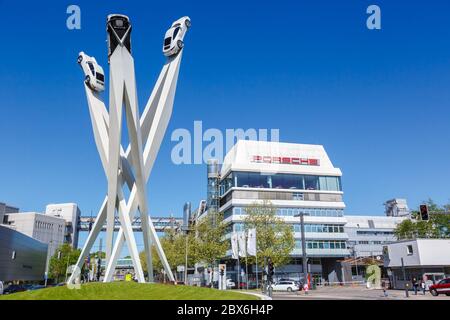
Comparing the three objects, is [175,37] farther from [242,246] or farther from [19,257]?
[19,257]

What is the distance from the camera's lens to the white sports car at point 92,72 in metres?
31.2

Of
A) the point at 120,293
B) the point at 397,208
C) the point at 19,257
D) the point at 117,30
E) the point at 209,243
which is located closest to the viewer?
the point at 120,293

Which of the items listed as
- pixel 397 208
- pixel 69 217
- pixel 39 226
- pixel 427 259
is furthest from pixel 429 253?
pixel 69 217

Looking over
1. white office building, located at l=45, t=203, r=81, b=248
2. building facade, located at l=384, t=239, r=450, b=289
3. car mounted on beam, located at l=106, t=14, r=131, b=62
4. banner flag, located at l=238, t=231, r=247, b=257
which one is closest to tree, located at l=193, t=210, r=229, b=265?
banner flag, located at l=238, t=231, r=247, b=257

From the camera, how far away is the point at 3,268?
243ft

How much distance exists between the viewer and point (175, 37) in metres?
32.0

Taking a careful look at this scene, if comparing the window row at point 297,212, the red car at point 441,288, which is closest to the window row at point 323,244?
the window row at point 297,212

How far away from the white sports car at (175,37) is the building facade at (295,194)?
43712 millimetres

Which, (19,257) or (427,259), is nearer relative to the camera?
(427,259)

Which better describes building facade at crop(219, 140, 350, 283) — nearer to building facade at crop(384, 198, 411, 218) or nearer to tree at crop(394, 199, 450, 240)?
tree at crop(394, 199, 450, 240)

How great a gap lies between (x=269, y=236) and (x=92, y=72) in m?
31.7

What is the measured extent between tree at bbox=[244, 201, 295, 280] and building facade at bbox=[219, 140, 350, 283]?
52.5 ft

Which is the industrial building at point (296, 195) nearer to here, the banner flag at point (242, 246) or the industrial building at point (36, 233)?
the banner flag at point (242, 246)

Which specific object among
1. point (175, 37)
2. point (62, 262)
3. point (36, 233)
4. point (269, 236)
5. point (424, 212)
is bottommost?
point (62, 262)
